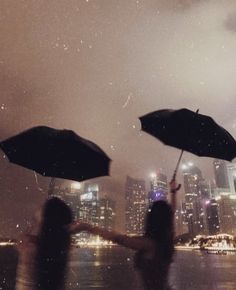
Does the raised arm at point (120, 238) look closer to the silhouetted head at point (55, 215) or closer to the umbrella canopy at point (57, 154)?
the silhouetted head at point (55, 215)

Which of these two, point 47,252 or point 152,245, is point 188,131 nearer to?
point 152,245

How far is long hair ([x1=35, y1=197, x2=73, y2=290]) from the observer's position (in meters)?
3.90

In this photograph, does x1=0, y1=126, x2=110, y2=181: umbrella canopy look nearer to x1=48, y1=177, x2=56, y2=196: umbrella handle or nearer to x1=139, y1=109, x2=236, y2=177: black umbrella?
x1=48, y1=177, x2=56, y2=196: umbrella handle

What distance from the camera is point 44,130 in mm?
5418

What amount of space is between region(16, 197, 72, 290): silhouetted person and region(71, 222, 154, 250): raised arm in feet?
1.05

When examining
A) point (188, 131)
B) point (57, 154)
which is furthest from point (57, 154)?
point (188, 131)

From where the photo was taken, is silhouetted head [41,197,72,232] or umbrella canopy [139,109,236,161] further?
umbrella canopy [139,109,236,161]

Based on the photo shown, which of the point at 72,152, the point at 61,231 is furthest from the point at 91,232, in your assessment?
the point at 72,152

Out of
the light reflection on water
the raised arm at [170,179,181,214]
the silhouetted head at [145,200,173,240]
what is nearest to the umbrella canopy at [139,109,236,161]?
the raised arm at [170,179,181,214]

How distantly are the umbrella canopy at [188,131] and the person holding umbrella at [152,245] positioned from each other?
5.95 feet

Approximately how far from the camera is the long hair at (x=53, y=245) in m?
3.90

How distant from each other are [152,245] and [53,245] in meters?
1.11

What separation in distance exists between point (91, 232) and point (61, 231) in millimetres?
600

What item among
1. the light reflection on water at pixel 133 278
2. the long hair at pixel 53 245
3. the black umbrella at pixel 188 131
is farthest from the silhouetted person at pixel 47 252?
the black umbrella at pixel 188 131
